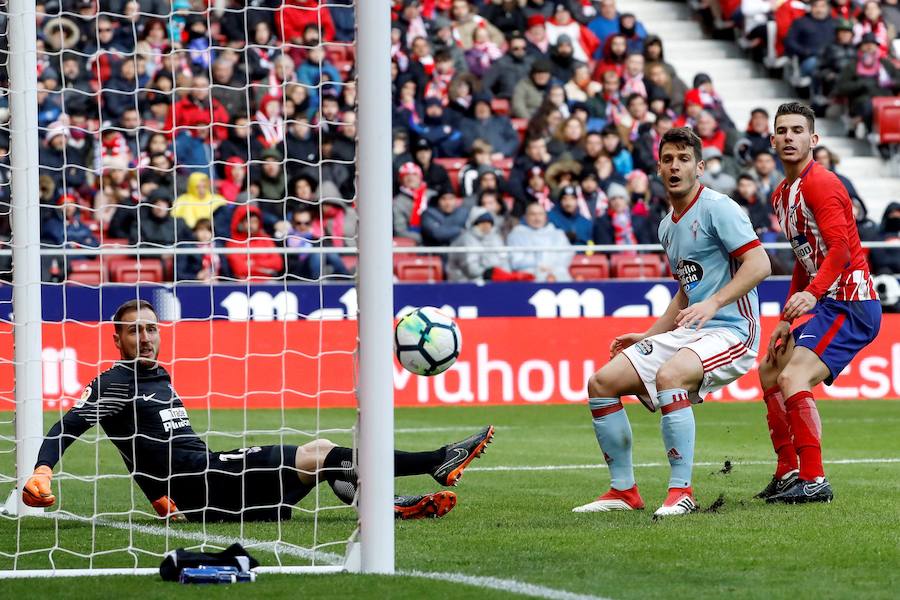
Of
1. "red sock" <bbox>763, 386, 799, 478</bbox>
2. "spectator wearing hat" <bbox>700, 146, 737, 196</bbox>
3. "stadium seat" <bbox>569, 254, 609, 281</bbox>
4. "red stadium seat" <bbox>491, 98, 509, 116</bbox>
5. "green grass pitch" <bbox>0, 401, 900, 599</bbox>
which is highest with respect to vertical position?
"red stadium seat" <bbox>491, 98, 509, 116</bbox>

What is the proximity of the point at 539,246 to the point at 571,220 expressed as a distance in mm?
824

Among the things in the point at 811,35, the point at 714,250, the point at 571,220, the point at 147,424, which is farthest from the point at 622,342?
the point at 811,35

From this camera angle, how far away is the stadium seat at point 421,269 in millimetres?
15195

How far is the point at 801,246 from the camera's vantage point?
758cm

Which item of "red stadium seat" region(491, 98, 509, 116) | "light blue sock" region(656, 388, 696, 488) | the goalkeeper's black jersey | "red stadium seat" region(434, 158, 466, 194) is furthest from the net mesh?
"light blue sock" region(656, 388, 696, 488)

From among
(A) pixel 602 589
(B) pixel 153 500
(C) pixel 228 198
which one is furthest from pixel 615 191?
(A) pixel 602 589

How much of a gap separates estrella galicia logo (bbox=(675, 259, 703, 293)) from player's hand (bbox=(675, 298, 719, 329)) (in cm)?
42

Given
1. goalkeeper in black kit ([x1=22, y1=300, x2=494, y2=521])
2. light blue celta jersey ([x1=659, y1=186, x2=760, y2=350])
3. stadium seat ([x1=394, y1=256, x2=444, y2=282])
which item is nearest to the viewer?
goalkeeper in black kit ([x1=22, y1=300, x2=494, y2=521])

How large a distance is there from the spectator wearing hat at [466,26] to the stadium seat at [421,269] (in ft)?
13.8

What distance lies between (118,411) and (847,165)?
50.1 feet

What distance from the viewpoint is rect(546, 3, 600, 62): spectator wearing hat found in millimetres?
19344

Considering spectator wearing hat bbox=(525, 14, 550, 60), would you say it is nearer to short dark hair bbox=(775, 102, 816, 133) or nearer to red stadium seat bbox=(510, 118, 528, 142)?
red stadium seat bbox=(510, 118, 528, 142)

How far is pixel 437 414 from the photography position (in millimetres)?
13859

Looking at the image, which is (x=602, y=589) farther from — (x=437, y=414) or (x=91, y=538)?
(x=437, y=414)
